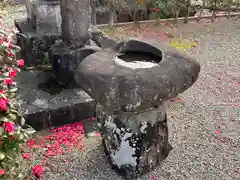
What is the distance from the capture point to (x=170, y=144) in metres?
3.42

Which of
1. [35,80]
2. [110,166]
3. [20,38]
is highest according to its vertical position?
[20,38]

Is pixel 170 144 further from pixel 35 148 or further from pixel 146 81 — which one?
pixel 35 148

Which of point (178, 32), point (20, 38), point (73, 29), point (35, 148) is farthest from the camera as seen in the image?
point (178, 32)

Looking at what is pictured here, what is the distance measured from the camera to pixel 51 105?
3.70 metres

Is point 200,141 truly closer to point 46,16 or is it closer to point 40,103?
point 40,103

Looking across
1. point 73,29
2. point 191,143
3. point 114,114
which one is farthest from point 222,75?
point 114,114

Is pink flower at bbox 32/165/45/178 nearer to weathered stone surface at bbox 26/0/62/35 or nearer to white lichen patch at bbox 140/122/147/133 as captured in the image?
white lichen patch at bbox 140/122/147/133

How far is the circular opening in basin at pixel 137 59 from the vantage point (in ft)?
9.35

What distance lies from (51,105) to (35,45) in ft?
4.41

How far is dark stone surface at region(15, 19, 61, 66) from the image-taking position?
4617 mm

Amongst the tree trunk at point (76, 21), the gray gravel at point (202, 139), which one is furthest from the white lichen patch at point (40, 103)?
the tree trunk at point (76, 21)

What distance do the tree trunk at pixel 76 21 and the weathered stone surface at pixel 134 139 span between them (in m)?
1.33

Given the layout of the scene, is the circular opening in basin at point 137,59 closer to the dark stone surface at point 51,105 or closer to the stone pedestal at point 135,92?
the stone pedestal at point 135,92

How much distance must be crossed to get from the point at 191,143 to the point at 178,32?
13.0 ft
